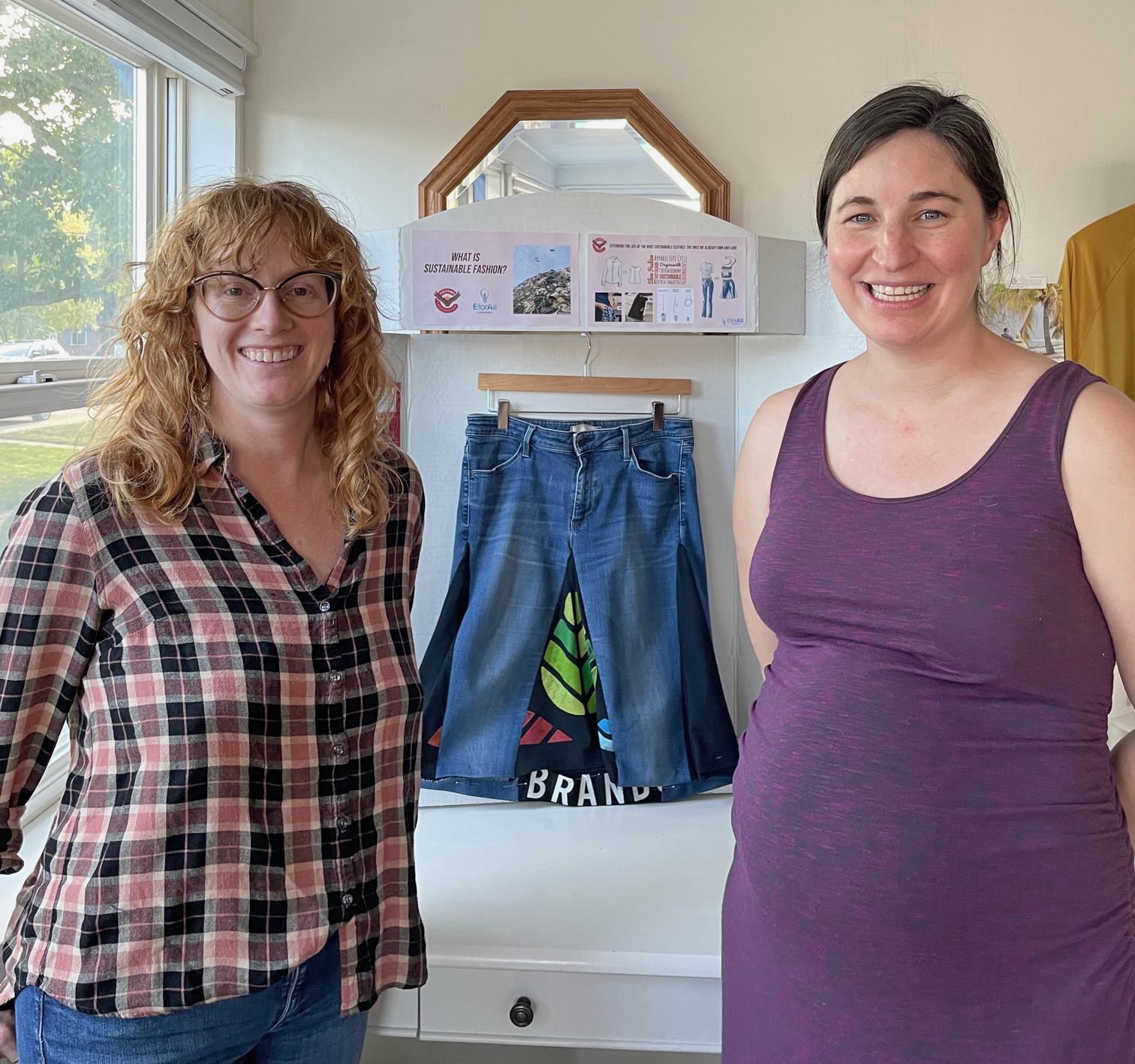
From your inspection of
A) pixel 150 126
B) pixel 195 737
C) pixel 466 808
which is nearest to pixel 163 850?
pixel 195 737

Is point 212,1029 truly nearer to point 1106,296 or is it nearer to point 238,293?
point 238,293

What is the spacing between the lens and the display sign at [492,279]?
2.04 meters

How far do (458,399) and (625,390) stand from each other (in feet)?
1.14

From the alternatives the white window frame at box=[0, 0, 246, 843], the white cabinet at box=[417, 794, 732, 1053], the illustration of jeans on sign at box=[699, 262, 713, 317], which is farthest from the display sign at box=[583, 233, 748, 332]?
the white cabinet at box=[417, 794, 732, 1053]

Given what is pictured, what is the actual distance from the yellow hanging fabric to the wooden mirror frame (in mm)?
686

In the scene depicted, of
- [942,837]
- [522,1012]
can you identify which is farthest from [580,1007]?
[942,837]

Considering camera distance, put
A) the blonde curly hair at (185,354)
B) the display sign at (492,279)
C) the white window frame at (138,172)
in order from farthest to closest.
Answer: the display sign at (492,279) → the white window frame at (138,172) → the blonde curly hair at (185,354)

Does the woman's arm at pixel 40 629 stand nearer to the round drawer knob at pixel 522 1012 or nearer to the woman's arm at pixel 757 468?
the woman's arm at pixel 757 468

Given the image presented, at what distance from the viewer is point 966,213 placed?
1.07 metres

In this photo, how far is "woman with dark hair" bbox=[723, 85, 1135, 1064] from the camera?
1.01m

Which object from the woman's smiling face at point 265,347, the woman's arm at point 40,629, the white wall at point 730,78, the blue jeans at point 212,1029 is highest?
the white wall at point 730,78

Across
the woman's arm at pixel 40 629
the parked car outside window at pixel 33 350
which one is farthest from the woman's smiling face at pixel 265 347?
the parked car outside window at pixel 33 350

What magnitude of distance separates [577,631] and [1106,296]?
47.1 inches

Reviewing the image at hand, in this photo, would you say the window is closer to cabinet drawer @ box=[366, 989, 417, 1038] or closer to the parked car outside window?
the parked car outside window
